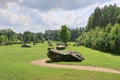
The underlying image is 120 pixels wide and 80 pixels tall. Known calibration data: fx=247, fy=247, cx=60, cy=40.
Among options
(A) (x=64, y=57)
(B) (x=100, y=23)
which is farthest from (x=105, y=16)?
(A) (x=64, y=57)

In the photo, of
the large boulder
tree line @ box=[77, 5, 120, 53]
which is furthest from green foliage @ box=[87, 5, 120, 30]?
the large boulder

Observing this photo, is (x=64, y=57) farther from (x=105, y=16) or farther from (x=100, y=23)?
(x=100, y=23)

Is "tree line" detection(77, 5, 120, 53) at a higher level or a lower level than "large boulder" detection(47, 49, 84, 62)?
higher

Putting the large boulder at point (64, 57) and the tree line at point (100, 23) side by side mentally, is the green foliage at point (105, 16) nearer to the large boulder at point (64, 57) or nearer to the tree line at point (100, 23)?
the tree line at point (100, 23)

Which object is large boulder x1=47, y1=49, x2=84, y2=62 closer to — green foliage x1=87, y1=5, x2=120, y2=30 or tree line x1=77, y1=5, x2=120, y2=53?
tree line x1=77, y1=5, x2=120, y2=53

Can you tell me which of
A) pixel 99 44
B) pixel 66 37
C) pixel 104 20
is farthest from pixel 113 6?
pixel 99 44

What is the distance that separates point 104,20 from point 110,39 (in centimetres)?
6980

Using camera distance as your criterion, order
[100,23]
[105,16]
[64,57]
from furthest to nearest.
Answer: [100,23]
[105,16]
[64,57]

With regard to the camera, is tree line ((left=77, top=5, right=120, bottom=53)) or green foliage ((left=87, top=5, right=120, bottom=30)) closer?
tree line ((left=77, top=5, right=120, bottom=53))

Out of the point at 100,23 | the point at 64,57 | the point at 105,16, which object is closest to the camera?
the point at 64,57

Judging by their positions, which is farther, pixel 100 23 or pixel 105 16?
pixel 100 23

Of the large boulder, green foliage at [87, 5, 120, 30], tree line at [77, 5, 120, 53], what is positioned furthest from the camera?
green foliage at [87, 5, 120, 30]

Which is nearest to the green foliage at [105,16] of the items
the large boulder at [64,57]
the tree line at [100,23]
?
the tree line at [100,23]

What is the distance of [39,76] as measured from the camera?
80.5ft
